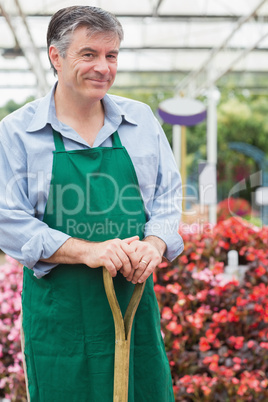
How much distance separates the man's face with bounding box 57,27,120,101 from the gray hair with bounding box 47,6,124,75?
0.04 feet

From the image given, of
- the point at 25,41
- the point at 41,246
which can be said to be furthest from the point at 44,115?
the point at 25,41

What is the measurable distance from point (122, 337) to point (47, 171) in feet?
1.65

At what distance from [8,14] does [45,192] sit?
5.92 m

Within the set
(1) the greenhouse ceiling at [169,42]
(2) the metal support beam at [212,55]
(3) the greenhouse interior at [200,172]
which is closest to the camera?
(3) the greenhouse interior at [200,172]

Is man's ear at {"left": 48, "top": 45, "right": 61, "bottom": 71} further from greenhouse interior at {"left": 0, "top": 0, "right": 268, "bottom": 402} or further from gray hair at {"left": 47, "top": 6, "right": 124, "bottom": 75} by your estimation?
greenhouse interior at {"left": 0, "top": 0, "right": 268, "bottom": 402}

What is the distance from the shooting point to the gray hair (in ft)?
4.45

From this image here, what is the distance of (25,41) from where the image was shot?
831 cm

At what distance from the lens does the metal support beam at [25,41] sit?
6863 millimetres

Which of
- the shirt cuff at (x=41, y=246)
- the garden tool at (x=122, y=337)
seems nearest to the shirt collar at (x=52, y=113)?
the shirt cuff at (x=41, y=246)

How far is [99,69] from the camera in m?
1.38

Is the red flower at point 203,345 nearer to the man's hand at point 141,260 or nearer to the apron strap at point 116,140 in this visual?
the man's hand at point 141,260

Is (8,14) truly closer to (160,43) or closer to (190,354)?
(160,43)

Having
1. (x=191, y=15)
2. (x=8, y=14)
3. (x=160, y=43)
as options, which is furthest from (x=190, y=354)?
(x=160, y=43)

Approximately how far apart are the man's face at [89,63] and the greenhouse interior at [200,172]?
132mm
